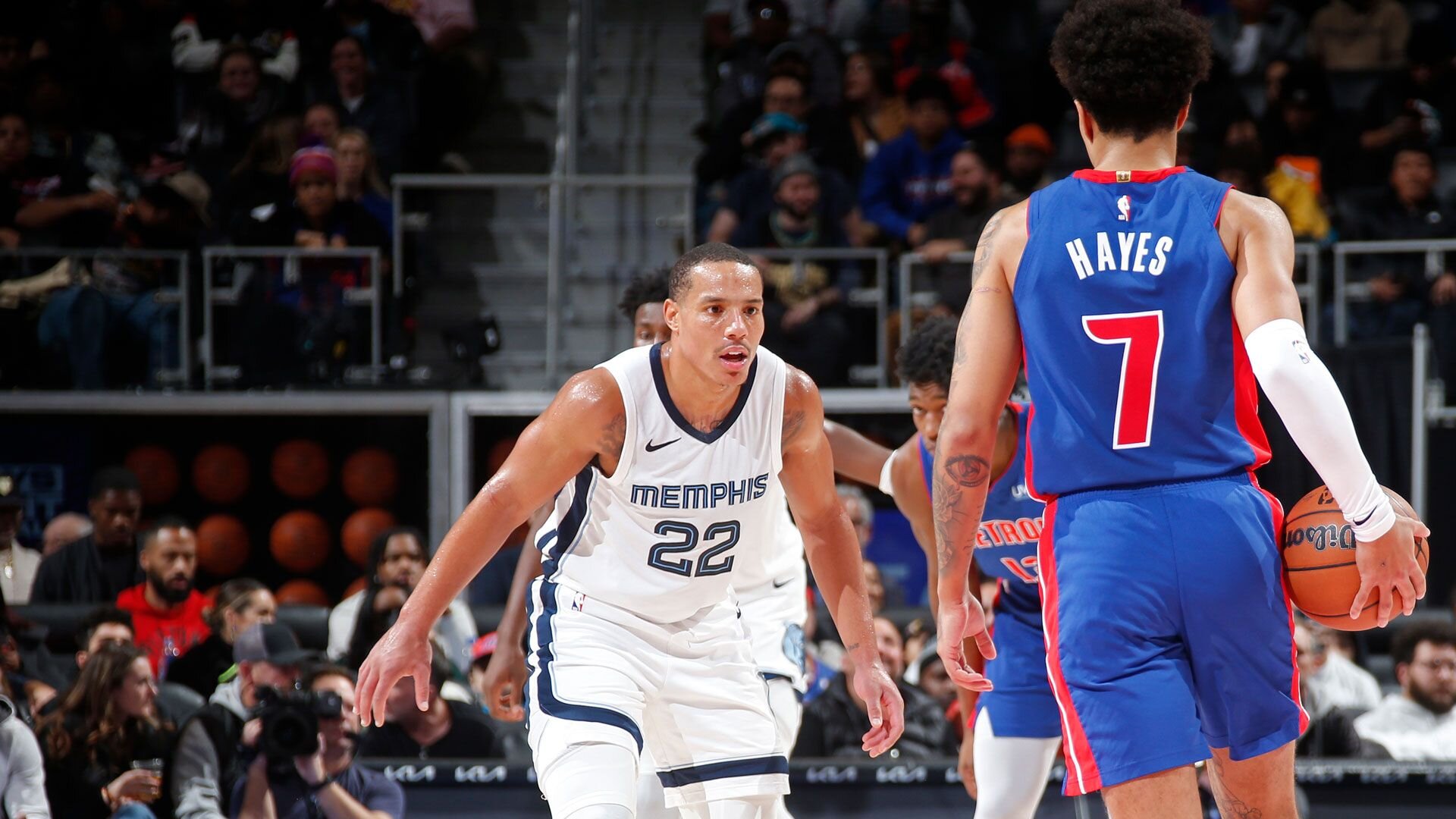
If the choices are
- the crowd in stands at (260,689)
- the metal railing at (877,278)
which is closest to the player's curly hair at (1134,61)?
the crowd in stands at (260,689)

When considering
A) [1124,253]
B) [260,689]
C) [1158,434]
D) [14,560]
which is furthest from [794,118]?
[1158,434]

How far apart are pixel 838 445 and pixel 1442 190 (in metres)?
7.19

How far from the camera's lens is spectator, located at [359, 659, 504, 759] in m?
6.82

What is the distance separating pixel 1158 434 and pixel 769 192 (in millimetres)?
7095

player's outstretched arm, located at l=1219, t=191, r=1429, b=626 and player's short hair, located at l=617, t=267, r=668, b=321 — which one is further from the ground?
player's short hair, located at l=617, t=267, r=668, b=321

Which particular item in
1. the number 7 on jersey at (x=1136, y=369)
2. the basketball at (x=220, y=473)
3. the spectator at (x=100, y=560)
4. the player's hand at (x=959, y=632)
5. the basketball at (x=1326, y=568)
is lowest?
the spectator at (x=100, y=560)

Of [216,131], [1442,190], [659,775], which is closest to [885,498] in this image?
[1442,190]

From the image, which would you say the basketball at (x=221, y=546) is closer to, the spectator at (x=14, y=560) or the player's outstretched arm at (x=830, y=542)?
the spectator at (x=14, y=560)

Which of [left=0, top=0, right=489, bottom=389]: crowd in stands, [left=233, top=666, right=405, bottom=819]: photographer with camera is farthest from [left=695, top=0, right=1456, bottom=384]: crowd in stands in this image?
[left=233, top=666, right=405, bottom=819]: photographer with camera

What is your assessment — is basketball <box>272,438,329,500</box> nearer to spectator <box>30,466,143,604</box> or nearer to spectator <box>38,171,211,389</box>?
spectator <box>38,171,211,389</box>

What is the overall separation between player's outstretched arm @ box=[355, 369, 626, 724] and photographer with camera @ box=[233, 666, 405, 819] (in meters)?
2.52

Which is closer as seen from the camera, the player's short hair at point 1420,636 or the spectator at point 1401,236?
the player's short hair at point 1420,636

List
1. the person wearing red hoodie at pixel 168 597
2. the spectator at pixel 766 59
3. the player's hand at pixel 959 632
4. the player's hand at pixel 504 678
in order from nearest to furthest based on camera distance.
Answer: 1. the player's hand at pixel 959 632
2. the player's hand at pixel 504 678
3. the person wearing red hoodie at pixel 168 597
4. the spectator at pixel 766 59

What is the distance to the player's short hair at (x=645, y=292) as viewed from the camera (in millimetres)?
5551
